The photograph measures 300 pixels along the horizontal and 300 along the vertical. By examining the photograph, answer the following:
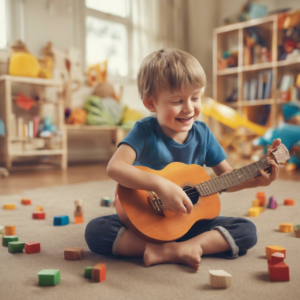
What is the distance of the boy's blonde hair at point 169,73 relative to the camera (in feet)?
3.51

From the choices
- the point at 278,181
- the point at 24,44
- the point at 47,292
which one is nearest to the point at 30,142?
the point at 24,44

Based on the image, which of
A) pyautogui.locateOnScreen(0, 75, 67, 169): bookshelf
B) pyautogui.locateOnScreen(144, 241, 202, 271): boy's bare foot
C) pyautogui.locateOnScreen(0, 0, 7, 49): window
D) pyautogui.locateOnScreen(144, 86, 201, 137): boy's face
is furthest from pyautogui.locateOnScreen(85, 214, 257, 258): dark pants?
pyautogui.locateOnScreen(0, 0, 7, 49): window

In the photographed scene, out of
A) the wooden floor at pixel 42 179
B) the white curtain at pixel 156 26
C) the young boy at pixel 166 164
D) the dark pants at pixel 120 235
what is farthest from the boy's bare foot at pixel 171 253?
the white curtain at pixel 156 26

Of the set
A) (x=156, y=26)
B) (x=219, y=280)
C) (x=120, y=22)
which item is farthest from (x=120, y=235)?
(x=156, y=26)

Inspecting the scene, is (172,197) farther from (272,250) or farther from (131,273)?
(272,250)

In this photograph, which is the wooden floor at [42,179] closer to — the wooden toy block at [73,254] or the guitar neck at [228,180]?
the wooden toy block at [73,254]

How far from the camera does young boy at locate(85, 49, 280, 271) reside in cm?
99

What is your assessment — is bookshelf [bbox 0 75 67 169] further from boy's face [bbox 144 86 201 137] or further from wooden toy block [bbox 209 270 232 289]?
wooden toy block [bbox 209 270 232 289]

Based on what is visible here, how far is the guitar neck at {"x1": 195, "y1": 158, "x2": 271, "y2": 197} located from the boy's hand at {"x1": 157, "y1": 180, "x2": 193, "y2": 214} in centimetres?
13

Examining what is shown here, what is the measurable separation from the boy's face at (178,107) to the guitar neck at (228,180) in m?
0.18

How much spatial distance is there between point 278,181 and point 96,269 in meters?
2.10

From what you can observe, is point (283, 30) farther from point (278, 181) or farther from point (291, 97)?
point (278, 181)

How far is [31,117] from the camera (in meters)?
4.00

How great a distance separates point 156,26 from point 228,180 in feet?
15.3
